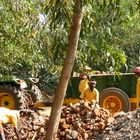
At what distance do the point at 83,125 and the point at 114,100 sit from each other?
3627mm

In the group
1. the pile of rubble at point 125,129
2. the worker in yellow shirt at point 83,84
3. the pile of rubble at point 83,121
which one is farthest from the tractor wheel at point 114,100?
the pile of rubble at point 125,129

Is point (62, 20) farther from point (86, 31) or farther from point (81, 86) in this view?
point (81, 86)

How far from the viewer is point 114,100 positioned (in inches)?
576

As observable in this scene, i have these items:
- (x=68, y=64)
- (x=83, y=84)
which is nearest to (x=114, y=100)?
(x=83, y=84)

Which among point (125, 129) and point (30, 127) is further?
point (30, 127)

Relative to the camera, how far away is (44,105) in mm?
14945

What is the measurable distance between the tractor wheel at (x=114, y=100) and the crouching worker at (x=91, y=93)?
158cm

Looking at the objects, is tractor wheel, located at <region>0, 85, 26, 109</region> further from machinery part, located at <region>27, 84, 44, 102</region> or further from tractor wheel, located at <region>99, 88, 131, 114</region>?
tractor wheel, located at <region>99, 88, 131, 114</region>

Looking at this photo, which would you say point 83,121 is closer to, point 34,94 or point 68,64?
point 68,64

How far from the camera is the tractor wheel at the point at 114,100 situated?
1435cm

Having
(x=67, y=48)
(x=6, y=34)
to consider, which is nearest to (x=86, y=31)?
(x=67, y=48)

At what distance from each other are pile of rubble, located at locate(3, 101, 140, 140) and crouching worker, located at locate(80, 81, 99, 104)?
111 centimetres

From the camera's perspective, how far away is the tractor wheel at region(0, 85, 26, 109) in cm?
1466

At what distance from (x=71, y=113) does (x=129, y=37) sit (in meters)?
17.8
